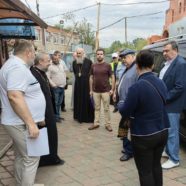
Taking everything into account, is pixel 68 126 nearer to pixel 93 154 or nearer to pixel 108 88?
pixel 108 88

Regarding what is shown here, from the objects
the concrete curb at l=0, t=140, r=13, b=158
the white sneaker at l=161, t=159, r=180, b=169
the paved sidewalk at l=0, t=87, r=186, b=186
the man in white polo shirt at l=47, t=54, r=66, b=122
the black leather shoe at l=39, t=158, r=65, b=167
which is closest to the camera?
the paved sidewalk at l=0, t=87, r=186, b=186

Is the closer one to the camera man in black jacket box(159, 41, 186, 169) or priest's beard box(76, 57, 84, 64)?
man in black jacket box(159, 41, 186, 169)

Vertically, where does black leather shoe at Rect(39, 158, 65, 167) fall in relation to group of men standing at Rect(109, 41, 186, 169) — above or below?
below

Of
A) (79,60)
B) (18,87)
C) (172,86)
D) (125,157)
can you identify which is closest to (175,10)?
(79,60)

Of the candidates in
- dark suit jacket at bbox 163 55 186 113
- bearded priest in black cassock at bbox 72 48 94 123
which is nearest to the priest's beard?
bearded priest in black cassock at bbox 72 48 94 123

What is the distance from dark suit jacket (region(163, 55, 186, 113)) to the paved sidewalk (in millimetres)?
967

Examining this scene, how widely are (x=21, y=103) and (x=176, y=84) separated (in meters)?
2.26

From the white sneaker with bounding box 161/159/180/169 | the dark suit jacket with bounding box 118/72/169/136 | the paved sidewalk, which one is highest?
the dark suit jacket with bounding box 118/72/169/136

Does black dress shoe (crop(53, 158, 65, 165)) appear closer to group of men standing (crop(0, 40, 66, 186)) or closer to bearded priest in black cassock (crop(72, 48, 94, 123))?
group of men standing (crop(0, 40, 66, 186))

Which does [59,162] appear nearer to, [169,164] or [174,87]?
[169,164]

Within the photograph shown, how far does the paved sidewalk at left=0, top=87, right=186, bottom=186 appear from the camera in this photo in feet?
15.2

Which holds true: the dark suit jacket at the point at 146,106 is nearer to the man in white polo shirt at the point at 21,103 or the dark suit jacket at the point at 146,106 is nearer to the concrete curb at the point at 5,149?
the man in white polo shirt at the point at 21,103

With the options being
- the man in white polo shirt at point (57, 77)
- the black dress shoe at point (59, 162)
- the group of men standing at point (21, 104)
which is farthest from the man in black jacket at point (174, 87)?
the man in white polo shirt at point (57, 77)

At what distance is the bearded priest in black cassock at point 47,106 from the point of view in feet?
15.8
